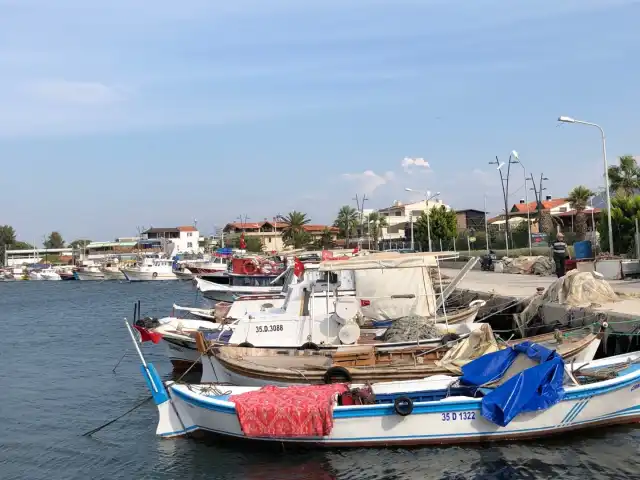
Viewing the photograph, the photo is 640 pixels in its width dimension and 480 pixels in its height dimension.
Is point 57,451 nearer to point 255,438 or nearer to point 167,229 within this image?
point 255,438

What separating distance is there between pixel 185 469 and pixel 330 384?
10.3ft

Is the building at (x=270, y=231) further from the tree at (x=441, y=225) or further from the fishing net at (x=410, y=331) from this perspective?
the fishing net at (x=410, y=331)

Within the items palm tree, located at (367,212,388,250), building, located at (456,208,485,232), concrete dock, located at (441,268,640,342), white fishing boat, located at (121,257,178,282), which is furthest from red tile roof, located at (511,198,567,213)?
concrete dock, located at (441,268,640,342)

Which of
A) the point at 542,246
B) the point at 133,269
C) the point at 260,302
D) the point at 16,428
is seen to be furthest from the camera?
the point at 133,269

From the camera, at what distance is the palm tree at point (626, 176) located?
54875mm

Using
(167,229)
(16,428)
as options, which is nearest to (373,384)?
(16,428)

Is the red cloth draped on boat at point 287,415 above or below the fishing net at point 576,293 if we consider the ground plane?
below

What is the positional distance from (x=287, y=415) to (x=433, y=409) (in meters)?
2.53

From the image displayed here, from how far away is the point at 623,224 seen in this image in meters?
37.1

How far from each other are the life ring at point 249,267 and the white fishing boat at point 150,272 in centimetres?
4723

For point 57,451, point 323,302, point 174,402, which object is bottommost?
point 57,451

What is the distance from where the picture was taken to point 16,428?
51.3 ft

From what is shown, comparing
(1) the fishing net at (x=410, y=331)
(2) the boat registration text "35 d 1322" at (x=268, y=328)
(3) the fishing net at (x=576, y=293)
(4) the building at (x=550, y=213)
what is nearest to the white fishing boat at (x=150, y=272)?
(4) the building at (x=550, y=213)

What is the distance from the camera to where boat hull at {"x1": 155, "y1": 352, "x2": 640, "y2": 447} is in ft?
39.1
